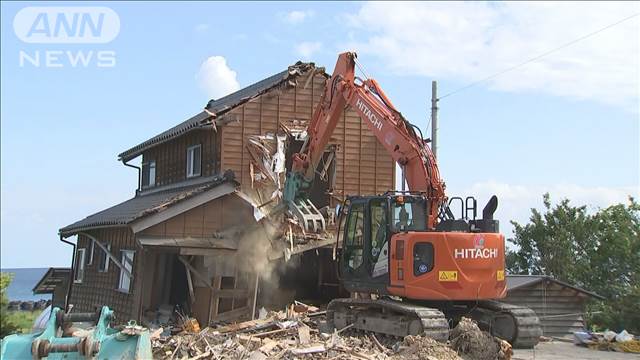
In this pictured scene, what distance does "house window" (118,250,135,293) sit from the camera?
20.2 meters

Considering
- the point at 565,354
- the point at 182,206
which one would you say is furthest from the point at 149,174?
the point at 565,354

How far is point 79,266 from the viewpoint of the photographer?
1031 inches

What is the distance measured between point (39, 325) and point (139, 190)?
17.7 m

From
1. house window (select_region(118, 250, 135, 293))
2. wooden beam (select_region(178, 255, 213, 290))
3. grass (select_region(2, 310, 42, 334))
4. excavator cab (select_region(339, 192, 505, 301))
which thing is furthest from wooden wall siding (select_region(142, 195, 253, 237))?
excavator cab (select_region(339, 192, 505, 301))

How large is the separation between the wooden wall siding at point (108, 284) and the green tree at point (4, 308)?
8.92 ft

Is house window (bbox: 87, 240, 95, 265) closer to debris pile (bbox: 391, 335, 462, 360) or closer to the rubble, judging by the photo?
the rubble

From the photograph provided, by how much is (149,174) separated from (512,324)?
17.5 metres

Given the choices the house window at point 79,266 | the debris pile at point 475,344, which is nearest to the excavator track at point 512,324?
the debris pile at point 475,344

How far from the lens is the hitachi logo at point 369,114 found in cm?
1434

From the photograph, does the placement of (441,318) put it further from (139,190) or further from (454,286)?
(139,190)

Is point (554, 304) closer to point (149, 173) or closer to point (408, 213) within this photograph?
point (408, 213)

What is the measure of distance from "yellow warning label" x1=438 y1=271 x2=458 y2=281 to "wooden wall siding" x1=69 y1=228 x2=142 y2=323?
982 cm

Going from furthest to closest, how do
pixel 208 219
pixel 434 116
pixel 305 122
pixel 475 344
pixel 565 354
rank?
pixel 305 122 → pixel 434 116 → pixel 208 219 → pixel 565 354 → pixel 475 344

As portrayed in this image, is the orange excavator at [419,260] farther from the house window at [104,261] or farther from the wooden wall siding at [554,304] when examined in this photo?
the house window at [104,261]
